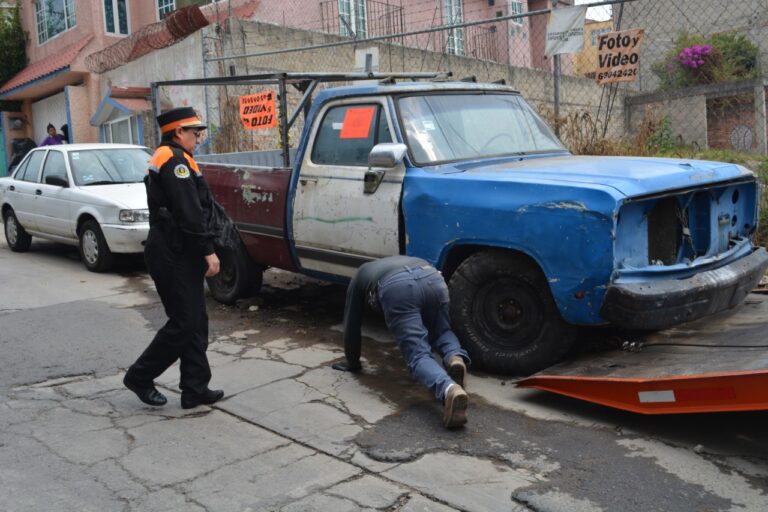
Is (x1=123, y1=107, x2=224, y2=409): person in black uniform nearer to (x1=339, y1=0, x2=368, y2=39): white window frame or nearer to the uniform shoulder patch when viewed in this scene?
the uniform shoulder patch

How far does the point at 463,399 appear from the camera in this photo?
4168mm

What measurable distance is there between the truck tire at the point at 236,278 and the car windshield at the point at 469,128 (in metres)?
2.21

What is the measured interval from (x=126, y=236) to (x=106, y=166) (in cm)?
167

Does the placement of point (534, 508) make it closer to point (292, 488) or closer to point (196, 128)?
point (292, 488)

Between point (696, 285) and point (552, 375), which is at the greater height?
point (696, 285)

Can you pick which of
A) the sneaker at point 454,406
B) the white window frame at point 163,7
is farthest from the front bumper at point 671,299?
the white window frame at point 163,7

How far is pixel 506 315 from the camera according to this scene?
4992 millimetres

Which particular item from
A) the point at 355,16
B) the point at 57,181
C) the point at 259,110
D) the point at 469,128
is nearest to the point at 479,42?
the point at 355,16

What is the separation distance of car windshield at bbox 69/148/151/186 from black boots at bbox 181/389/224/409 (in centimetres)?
583

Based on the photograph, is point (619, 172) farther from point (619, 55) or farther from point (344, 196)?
point (619, 55)

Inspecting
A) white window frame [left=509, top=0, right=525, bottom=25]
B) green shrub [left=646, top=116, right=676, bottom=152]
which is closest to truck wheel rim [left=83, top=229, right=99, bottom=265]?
green shrub [left=646, top=116, right=676, bottom=152]

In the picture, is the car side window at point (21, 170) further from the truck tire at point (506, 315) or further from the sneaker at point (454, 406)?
the sneaker at point (454, 406)

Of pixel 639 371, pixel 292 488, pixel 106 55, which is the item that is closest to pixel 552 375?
pixel 639 371

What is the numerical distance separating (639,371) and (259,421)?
219cm
